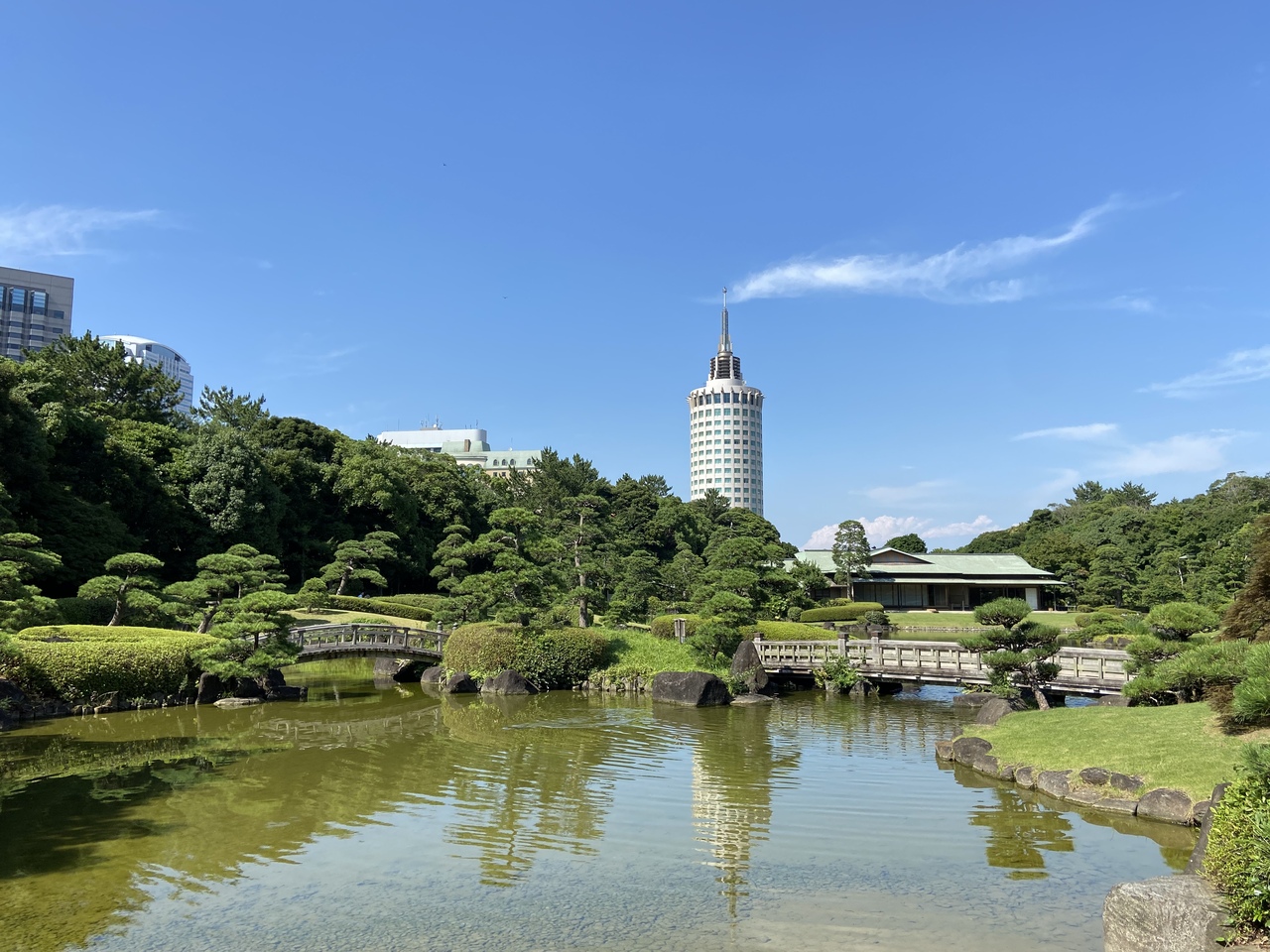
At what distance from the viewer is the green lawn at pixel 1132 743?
10.9m

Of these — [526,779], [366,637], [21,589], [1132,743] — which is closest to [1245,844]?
[1132,743]

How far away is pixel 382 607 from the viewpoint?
124 ft

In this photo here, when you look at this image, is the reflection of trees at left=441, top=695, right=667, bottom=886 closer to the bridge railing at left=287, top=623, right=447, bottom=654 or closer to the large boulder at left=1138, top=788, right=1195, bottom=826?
the bridge railing at left=287, top=623, right=447, bottom=654

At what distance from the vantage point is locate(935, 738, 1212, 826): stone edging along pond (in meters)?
10.5

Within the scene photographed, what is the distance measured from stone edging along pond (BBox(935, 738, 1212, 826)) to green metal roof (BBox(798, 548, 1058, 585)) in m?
39.4

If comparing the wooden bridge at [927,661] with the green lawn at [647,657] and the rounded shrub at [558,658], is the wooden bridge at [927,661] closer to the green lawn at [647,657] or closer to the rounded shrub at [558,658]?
the green lawn at [647,657]

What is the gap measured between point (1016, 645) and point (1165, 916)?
13.0 m

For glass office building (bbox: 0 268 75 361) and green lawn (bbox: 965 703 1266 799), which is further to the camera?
glass office building (bbox: 0 268 75 361)

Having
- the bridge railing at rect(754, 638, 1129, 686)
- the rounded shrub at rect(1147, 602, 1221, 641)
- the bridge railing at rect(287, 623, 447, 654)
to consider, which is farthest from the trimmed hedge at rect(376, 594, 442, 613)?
the rounded shrub at rect(1147, 602, 1221, 641)

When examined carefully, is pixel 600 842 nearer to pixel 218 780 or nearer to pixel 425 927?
pixel 425 927

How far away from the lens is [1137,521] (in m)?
59.9

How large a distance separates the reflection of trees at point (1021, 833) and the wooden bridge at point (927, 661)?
715cm

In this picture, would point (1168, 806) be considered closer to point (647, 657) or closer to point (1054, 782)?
point (1054, 782)

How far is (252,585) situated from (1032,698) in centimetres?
2195
